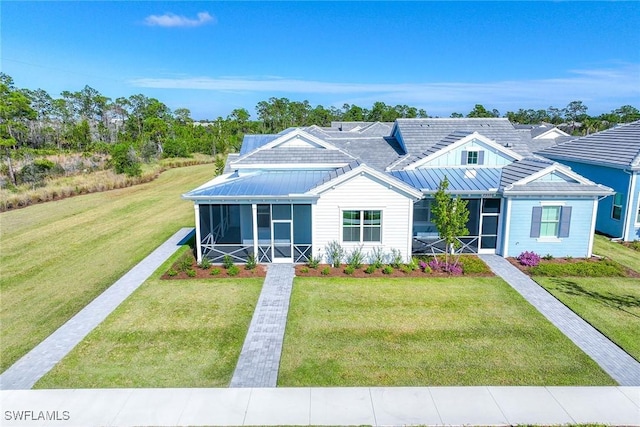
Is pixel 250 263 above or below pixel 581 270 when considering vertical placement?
above

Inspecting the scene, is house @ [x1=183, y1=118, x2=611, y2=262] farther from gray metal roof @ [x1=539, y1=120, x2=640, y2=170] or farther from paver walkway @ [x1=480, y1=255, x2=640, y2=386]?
gray metal roof @ [x1=539, y1=120, x2=640, y2=170]

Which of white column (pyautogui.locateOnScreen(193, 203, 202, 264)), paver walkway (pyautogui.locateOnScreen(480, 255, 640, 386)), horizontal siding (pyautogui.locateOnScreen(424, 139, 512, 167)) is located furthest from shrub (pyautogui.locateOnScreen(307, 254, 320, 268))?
horizontal siding (pyautogui.locateOnScreen(424, 139, 512, 167))

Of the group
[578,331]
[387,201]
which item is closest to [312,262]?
[387,201]

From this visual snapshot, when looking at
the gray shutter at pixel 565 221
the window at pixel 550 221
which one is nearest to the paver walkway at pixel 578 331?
the window at pixel 550 221

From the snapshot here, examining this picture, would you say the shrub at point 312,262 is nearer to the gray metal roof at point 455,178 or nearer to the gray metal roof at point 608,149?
the gray metal roof at point 455,178

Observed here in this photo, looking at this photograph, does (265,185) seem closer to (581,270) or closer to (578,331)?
(578,331)

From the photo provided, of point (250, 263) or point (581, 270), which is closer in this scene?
point (581, 270)
